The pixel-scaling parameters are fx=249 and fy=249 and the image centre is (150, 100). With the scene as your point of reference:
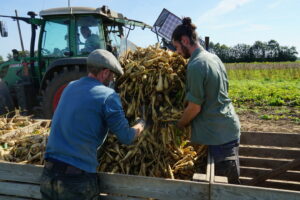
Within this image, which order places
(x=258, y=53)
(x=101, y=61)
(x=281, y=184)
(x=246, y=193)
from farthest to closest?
(x=258, y=53) < (x=281, y=184) < (x=101, y=61) < (x=246, y=193)

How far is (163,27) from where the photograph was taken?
697 cm

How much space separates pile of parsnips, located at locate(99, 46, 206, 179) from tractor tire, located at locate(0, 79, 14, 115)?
5.19 m

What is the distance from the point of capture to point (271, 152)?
332 cm

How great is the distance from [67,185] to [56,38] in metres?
5.15

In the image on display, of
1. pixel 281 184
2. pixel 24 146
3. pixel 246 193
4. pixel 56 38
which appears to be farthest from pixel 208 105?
pixel 56 38

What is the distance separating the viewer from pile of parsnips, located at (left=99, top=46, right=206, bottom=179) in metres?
2.59

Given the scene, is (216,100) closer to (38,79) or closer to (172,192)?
(172,192)

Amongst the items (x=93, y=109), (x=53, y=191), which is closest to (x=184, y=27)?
(x=93, y=109)

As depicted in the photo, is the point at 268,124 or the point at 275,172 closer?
the point at 275,172

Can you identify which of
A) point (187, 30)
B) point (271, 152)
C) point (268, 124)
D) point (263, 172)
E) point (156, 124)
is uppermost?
point (187, 30)

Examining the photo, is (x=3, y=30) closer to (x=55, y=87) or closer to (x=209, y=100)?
(x=55, y=87)

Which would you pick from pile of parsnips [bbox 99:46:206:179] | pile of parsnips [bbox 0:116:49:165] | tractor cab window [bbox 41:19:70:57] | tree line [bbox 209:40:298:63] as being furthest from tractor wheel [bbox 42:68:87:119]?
tree line [bbox 209:40:298:63]

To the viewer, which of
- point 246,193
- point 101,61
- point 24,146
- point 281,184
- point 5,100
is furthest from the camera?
point 5,100

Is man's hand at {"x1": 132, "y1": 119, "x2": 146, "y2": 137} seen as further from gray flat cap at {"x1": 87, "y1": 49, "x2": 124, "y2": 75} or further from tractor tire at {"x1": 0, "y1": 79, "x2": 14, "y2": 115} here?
tractor tire at {"x1": 0, "y1": 79, "x2": 14, "y2": 115}
